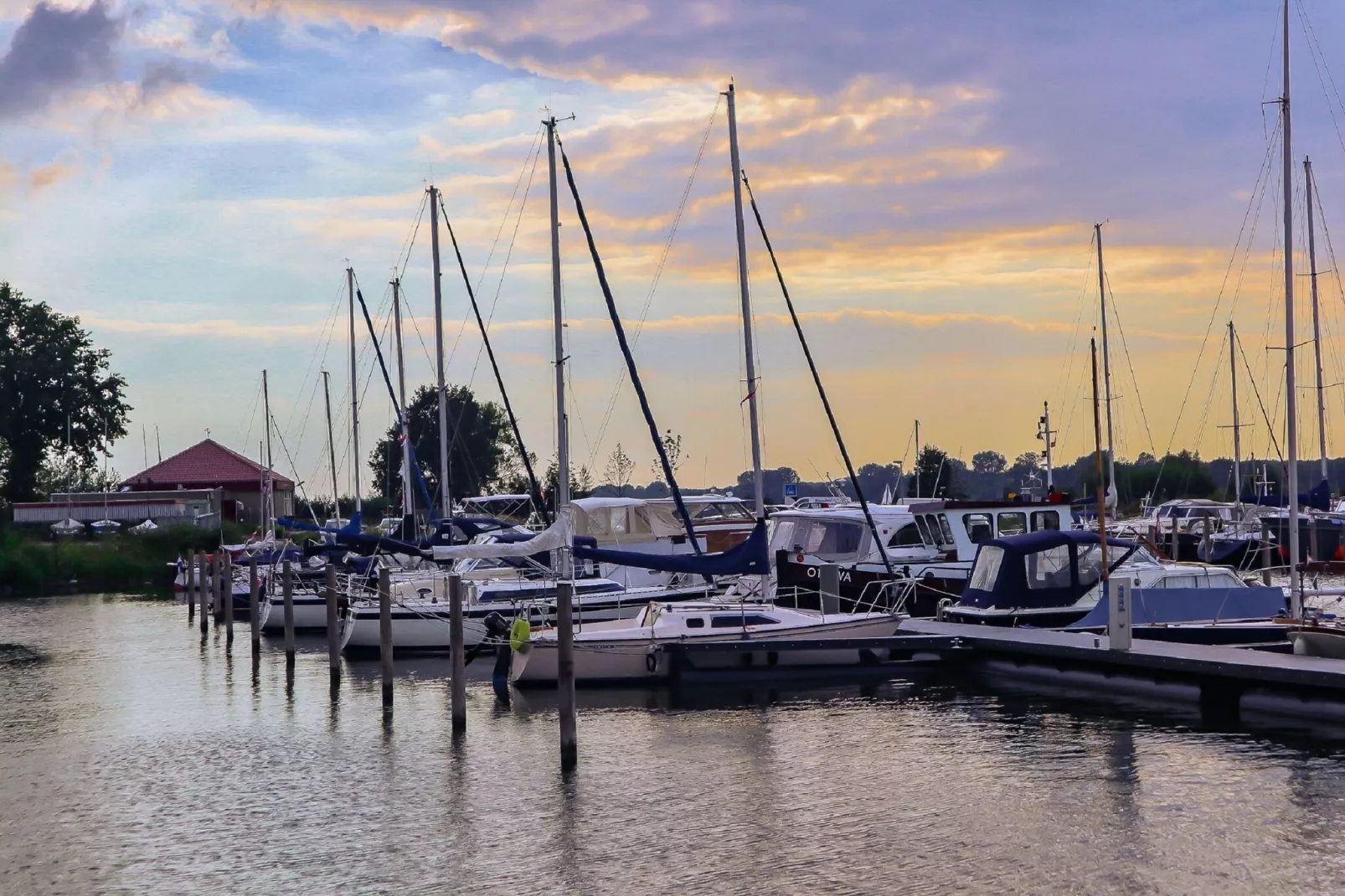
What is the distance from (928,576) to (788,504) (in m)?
15.3

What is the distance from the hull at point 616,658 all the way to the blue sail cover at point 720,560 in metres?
2.35

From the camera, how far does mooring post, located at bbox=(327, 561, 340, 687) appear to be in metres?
30.2

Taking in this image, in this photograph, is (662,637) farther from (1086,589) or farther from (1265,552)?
(1265,552)

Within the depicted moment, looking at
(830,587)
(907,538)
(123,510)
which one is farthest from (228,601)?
(123,510)

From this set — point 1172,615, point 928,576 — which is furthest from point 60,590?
point 1172,615

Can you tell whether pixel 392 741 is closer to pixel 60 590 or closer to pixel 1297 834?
pixel 1297 834

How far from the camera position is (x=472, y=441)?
12962cm

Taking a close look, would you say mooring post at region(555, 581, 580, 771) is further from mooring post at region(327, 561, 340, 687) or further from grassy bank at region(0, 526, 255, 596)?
grassy bank at region(0, 526, 255, 596)

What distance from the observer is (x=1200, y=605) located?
29.0 meters

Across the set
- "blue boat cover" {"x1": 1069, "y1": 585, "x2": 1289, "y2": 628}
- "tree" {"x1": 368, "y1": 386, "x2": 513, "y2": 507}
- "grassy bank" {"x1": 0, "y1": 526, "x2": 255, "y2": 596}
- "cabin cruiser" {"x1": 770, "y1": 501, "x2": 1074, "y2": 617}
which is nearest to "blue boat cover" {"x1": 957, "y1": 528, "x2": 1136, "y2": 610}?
"blue boat cover" {"x1": 1069, "y1": 585, "x2": 1289, "y2": 628}

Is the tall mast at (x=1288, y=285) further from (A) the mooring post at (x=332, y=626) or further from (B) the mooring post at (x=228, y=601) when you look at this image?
(B) the mooring post at (x=228, y=601)

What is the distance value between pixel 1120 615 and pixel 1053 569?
475cm

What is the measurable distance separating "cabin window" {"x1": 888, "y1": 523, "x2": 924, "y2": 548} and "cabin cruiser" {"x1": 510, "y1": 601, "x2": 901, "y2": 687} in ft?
25.0

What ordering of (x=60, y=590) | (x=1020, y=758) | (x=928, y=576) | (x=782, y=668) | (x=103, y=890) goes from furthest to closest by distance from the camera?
(x=60, y=590) < (x=928, y=576) < (x=782, y=668) < (x=1020, y=758) < (x=103, y=890)
